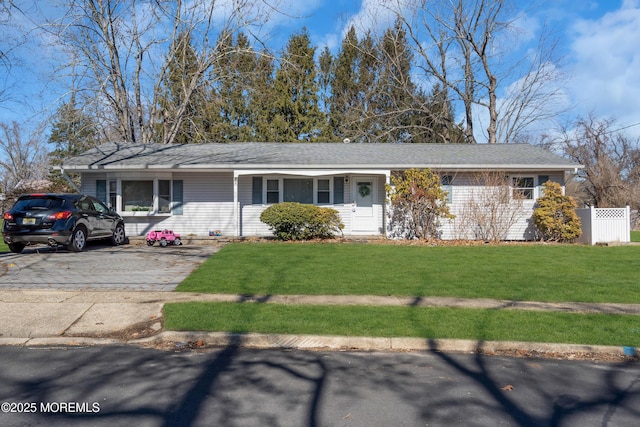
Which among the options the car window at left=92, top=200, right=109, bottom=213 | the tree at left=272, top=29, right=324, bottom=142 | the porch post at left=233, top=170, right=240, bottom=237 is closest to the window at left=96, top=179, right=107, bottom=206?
the car window at left=92, top=200, right=109, bottom=213

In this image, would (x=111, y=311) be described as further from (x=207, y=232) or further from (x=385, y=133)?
(x=385, y=133)

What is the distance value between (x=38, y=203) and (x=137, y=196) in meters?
5.13

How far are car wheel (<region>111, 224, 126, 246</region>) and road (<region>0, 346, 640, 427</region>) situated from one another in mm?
9533

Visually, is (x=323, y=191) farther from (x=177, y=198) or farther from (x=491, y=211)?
(x=491, y=211)

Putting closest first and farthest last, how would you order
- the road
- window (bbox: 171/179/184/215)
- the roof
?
the road → the roof → window (bbox: 171/179/184/215)

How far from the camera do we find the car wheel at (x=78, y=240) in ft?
39.7

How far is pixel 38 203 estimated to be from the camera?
11.8 meters

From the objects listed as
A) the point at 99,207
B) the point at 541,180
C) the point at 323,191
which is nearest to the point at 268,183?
the point at 323,191

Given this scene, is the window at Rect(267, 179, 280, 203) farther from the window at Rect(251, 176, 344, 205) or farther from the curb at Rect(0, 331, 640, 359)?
the curb at Rect(0, 331, 640, 359)

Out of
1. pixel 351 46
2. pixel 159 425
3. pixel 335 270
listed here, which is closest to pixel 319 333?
pixel 159 425

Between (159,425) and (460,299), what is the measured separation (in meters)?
5.54

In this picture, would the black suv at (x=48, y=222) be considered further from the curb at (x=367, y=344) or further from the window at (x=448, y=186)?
the window at (x=448, y=186)

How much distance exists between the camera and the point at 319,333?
19.2 ft

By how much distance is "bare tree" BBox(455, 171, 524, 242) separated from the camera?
15992mm
